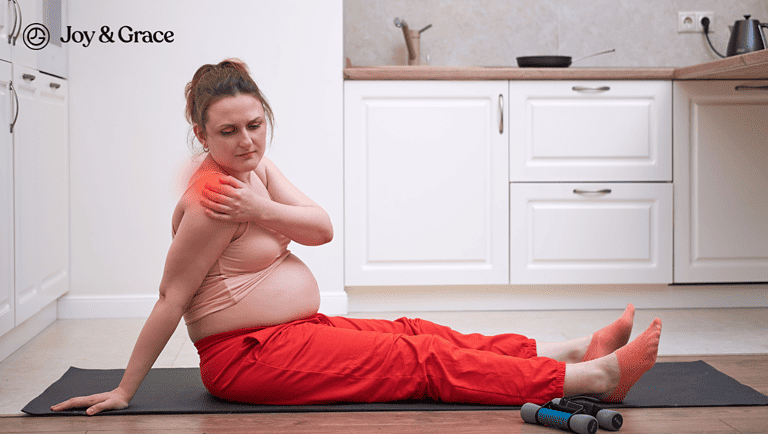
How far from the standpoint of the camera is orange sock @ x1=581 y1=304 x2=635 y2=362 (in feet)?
5.39

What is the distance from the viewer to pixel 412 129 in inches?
108

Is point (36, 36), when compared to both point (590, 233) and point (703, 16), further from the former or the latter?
point (703, 16)

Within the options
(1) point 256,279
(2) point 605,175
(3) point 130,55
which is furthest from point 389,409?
(3) point 130,55

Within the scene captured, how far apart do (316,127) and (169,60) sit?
585 millimetres

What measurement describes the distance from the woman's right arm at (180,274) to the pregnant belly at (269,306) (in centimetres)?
8

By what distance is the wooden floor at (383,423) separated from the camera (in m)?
1.44

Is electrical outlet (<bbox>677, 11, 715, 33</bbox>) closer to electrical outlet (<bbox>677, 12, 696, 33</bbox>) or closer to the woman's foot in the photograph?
electrical outlet (<bbox>677, 12, 696, 33</bbox>)

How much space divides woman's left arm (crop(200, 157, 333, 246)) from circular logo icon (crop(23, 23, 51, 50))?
3.56 feet

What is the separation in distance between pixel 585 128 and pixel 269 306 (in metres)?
1.64

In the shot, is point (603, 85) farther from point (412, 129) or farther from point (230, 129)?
point (230, 129)

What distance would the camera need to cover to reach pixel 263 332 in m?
1.55

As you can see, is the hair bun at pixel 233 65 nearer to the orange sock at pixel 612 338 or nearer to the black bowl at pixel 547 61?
the orange sock at pixel 612 338

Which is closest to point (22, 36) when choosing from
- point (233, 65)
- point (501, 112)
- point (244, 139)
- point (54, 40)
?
point (54, 40)

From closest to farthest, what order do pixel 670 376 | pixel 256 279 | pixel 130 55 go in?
pixel 256 279 < pixel 670 376 < pixel 130 55
